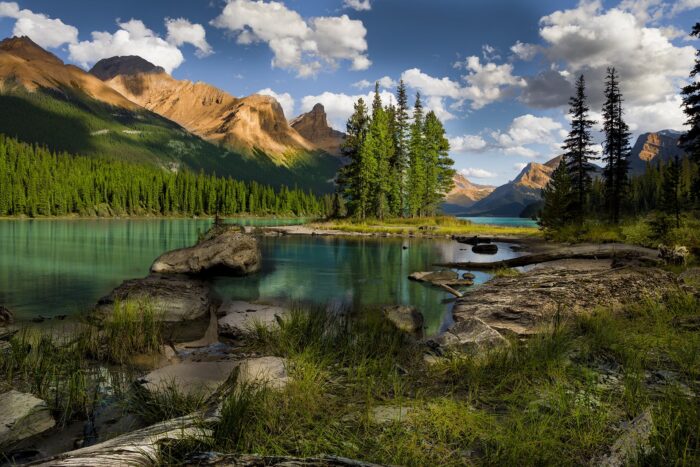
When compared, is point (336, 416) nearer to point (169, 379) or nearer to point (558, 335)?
point (169, 379)

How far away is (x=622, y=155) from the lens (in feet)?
150

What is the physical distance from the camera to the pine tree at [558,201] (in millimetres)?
36562

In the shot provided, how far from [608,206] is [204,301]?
55426 millimetres

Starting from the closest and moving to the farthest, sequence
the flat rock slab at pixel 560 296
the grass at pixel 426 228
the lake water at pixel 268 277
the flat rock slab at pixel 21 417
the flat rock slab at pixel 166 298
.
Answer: the flat rock slab at pixel 21 417 → the flat rock slab at pixel 560 296 → the flat rock slab at pixel 166 298 → the lake water at pixel 268 277 → the grass at pixel 426 228

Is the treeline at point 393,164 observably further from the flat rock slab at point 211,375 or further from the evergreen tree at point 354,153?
the flat rock slab at point 211,375

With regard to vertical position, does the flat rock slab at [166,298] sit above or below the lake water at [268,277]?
above

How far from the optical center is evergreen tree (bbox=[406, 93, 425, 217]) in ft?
212

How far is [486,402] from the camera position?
187 inches

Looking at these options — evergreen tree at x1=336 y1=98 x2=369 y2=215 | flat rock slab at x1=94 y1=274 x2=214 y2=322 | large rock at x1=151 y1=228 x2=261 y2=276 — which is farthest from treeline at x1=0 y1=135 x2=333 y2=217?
flat rock slab at x1=94 y1=274 x2=214 y2=322

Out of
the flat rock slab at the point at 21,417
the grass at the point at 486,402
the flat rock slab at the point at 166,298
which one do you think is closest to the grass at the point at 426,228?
the flat rock slab at the point at 166,298

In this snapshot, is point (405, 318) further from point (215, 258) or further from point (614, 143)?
point (614, 143)

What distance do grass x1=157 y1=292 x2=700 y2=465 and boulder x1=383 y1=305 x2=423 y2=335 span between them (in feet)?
11.7

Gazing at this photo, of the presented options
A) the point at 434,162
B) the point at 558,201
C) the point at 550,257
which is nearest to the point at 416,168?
the point at 434,162

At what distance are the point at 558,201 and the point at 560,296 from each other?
3184 cm
